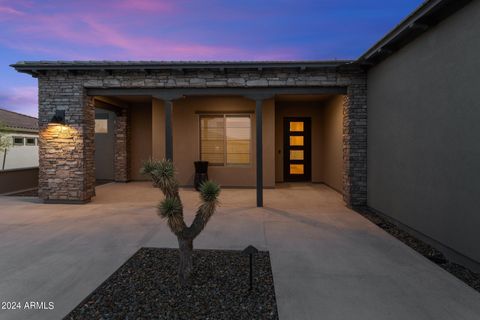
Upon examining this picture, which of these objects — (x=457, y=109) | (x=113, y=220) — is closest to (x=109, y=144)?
(x=113, y=220)

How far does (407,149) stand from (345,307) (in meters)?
3.32

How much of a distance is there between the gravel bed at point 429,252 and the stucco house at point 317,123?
0.53 feet

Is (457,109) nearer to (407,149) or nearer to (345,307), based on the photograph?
(407,149)

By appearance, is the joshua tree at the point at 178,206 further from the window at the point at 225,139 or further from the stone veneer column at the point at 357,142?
the window at the point at 225,139

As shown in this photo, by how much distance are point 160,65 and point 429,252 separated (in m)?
A: 6.36

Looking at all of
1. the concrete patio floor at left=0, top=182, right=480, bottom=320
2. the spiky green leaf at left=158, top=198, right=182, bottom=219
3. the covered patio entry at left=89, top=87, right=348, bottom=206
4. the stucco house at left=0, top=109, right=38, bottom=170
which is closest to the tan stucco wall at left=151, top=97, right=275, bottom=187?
the covered patio entry at left=89, top=87, right=348, bottom=206

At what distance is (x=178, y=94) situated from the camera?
6.76 m

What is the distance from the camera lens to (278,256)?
3.59 metres

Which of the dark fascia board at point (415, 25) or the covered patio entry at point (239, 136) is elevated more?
the dark fascia board at point (415, 25)

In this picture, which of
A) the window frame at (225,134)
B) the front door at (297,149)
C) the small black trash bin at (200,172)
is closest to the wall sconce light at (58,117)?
the small black trash bin at (200,172)

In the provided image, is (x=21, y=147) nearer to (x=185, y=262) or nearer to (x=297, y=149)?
(x=297, y=149)

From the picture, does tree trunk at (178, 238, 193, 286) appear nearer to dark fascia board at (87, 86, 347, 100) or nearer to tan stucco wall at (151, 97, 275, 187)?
dark fascia board at (87, 86, 347, 100)

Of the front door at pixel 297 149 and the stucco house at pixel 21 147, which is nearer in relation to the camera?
the front door at pixel 297 149

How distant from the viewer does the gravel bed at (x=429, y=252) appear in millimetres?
3031
